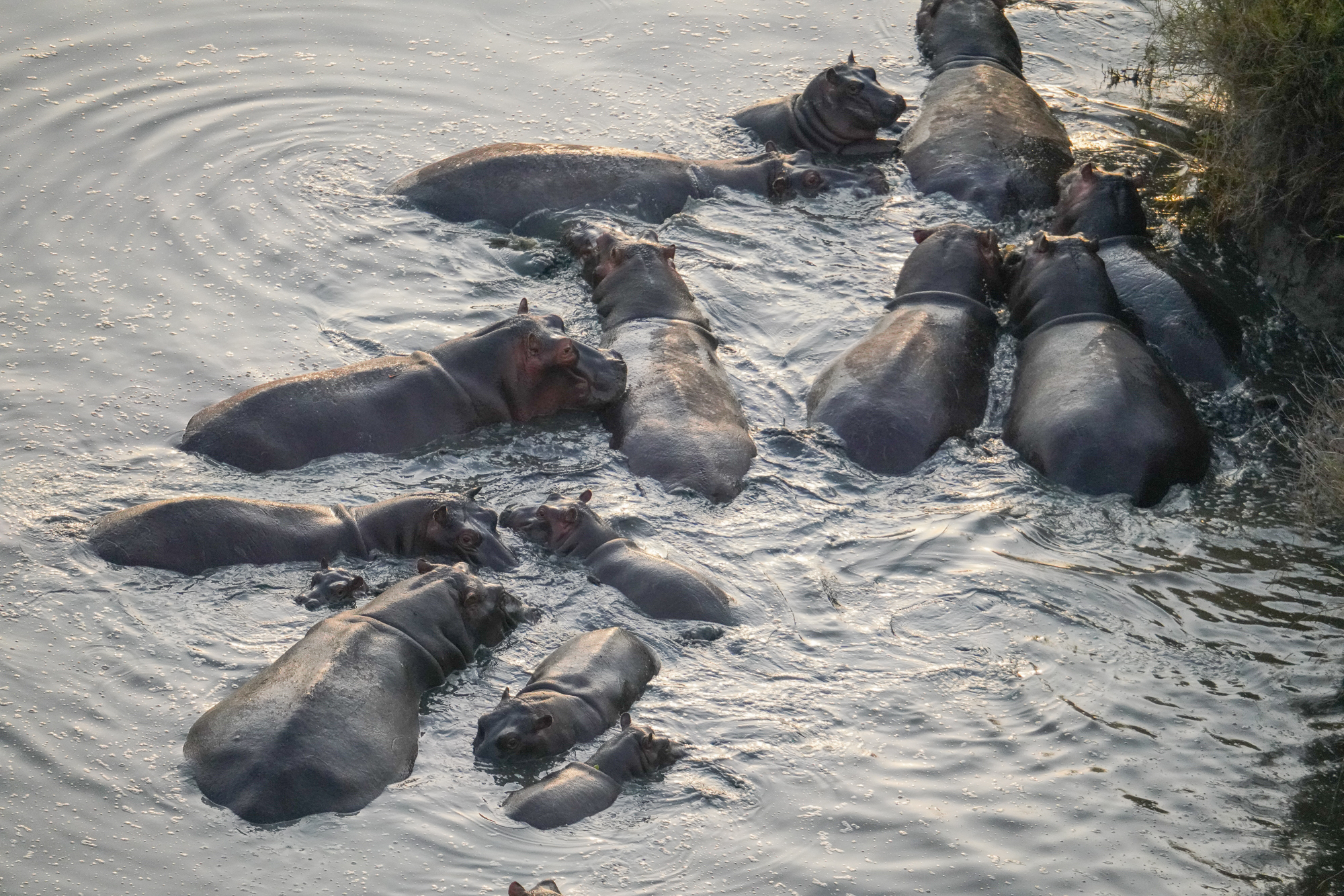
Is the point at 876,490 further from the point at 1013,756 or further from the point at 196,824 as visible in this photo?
the point at 196,824

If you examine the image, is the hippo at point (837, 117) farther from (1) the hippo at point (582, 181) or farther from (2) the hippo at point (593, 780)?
(2) the hippo at point (593, 780)

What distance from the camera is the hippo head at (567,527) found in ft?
25.5

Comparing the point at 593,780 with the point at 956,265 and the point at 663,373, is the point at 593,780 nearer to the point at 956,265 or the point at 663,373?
the point at 663,373

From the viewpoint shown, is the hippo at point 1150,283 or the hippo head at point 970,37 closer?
the hippo at point 1150,283

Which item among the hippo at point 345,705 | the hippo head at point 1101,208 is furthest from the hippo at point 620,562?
the hippo head at point 1101,208

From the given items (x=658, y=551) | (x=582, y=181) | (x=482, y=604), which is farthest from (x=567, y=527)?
(x=582, y=181)

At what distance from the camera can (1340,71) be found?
9805 mm

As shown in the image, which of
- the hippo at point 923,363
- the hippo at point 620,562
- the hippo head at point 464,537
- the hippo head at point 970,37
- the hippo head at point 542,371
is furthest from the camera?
the hippo head at point 970,37

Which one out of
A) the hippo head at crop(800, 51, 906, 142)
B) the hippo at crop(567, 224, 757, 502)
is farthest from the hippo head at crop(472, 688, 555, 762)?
the hippo head at crop(800, 51, 906, 142)

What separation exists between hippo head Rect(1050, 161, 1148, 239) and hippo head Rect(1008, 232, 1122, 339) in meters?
0.59

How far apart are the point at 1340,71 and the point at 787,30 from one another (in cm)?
669

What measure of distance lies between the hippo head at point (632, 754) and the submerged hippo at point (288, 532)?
173cm

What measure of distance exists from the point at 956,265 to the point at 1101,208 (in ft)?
4.72

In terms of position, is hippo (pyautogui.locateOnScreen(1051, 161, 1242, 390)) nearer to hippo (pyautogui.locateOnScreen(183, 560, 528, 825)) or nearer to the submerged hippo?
the submerged hippo
